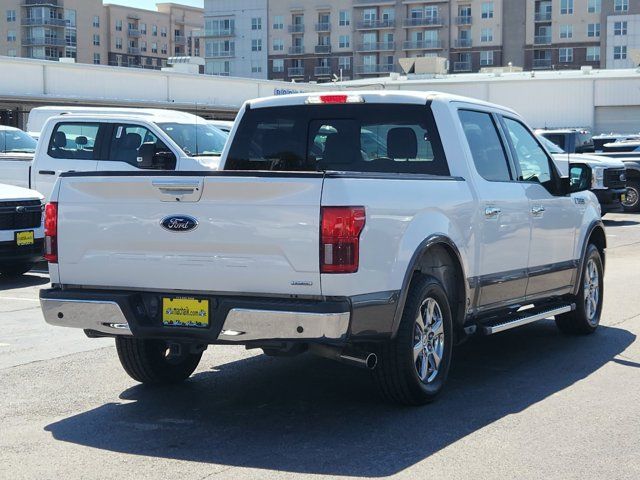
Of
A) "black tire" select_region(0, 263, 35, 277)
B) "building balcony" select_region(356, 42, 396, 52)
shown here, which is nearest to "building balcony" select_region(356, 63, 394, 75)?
"building balcony" select_region(356, 42, 396, 52)

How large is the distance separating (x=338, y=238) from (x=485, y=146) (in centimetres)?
250

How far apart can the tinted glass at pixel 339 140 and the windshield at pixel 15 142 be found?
13736 mm

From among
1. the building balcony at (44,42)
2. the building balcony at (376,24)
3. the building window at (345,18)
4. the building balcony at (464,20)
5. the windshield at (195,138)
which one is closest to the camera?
the windshield at (195,138)

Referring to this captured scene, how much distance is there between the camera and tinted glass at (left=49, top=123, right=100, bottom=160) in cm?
1645

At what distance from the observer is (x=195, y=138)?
1711cm

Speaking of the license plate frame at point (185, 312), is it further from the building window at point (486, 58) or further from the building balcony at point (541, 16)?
the building balcony at point (541, 16)

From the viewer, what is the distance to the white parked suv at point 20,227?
13617mm

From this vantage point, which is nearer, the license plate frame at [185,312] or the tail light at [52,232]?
the license plate frame at [185,312]

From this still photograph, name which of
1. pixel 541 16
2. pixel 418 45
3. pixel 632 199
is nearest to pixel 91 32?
pixel 418 45

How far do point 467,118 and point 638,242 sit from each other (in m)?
12.9

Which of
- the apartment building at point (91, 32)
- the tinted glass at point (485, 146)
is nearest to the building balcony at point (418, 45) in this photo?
the apartment building at point (91, 32)

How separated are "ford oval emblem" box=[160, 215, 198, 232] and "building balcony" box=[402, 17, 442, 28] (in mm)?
116685

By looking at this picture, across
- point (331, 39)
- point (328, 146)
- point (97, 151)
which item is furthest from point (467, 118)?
point (331, 39)

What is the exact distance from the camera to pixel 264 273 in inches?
244
